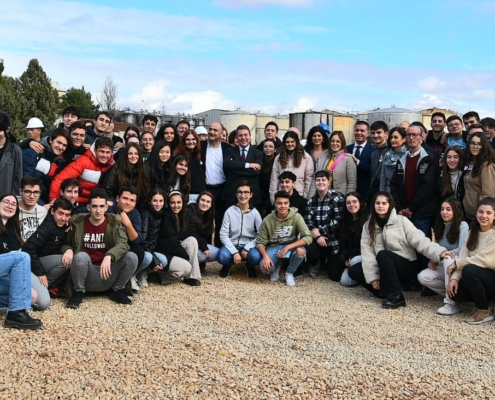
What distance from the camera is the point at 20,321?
15.6 feet

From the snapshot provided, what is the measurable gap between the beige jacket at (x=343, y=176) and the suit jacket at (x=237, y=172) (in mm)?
862

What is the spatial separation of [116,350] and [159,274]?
2.57 metres

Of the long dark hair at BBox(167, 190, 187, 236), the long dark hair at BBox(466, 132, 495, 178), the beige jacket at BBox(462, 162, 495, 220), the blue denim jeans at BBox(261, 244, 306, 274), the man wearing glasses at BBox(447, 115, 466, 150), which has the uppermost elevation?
the man wearing glasses at BBox(447, 115, 466, 150)

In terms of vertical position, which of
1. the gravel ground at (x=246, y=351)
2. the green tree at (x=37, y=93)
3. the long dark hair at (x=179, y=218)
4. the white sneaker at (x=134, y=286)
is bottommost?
the gravel ground at (x=246, y=351)

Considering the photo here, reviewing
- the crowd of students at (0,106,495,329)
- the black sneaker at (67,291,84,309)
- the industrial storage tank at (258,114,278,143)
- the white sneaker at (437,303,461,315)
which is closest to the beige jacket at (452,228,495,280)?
the crowd of students at (0,106,495,329)

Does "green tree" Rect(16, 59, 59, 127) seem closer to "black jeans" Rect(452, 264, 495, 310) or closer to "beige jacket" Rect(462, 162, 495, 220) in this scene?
"beige jacket" Rect(462, 162, 495, 220)

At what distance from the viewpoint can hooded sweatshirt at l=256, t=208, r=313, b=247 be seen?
24.1ft

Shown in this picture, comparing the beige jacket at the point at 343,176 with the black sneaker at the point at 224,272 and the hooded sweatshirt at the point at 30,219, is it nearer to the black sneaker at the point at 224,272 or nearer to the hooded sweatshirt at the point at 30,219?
the black sneaker at the point at 224,272

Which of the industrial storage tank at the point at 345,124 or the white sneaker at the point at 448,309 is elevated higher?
the industrial storage tank at the point at 345,124

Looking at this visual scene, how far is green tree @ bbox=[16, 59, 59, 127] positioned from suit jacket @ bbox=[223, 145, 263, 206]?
24207 mm

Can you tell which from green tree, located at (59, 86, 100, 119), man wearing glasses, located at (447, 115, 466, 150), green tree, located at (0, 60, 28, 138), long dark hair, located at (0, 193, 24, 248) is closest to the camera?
long dark hair, located at (0, 193, 24, 248)

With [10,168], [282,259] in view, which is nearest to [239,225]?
[282,259]

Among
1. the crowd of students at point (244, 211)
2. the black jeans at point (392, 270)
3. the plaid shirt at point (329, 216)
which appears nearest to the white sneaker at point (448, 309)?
the crowd of students at point (244, 211)

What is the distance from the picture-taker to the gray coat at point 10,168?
21.1 feet
